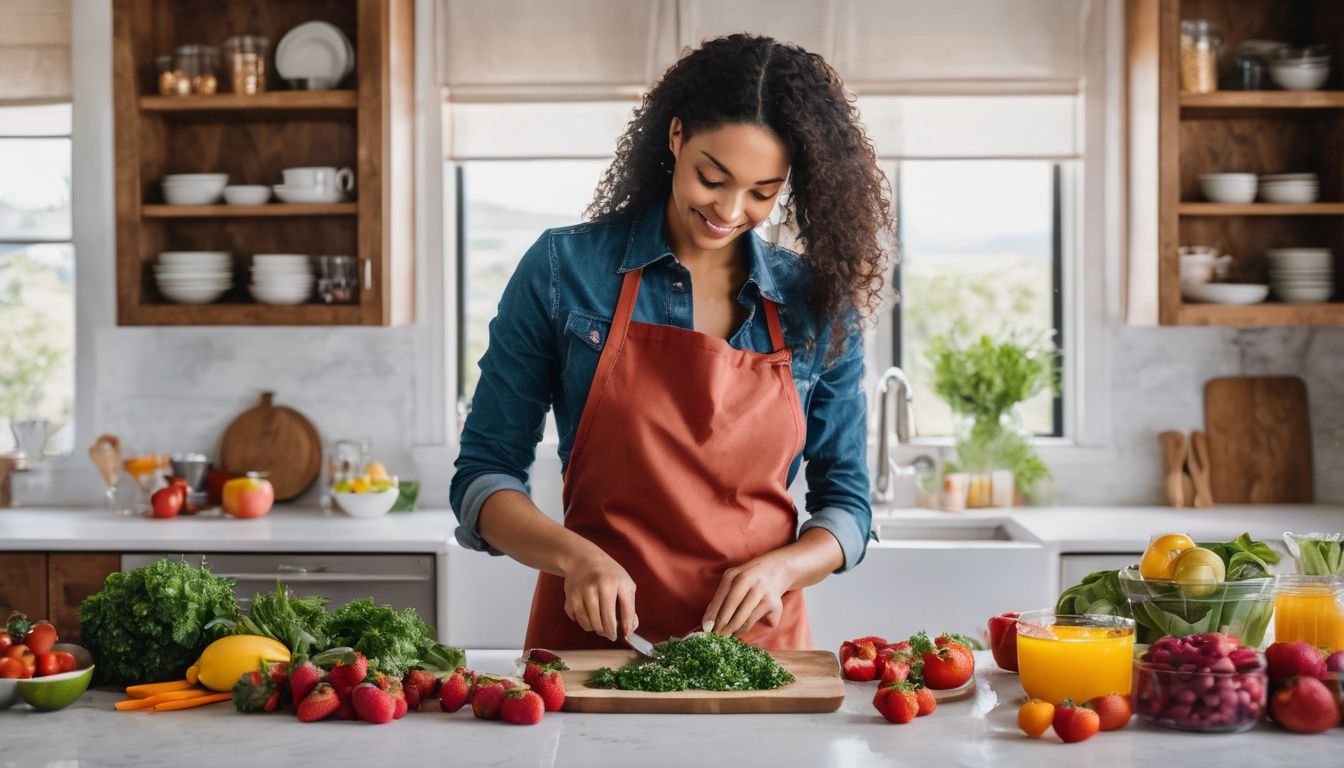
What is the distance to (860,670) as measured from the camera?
6.36 feet

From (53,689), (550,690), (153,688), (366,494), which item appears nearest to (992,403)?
(366,494)

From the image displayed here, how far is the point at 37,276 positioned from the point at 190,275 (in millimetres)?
839

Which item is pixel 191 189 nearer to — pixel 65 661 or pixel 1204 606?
pixel 65 661

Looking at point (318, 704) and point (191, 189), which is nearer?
point (318, 704)

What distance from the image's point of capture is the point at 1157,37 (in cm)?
376

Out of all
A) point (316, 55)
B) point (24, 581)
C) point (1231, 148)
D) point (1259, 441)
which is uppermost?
point (316, 55)

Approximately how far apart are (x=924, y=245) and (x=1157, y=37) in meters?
0.99

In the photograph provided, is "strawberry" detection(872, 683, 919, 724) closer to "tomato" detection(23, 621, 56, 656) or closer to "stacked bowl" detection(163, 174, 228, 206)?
"tomato" detection(23, 621, 56, 656)

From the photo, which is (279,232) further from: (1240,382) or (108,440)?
(1240,382)

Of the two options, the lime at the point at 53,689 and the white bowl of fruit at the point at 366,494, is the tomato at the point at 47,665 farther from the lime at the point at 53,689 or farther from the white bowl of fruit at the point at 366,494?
the white bowl of fruit at the point at 366,494

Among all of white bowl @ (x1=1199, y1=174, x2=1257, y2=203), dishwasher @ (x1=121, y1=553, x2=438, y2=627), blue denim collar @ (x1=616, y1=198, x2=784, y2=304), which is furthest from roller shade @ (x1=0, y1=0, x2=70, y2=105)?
white bowl @ (x1=1199, y1=174, x2=1257, y2=203)

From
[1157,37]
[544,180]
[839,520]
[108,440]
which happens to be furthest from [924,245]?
[108,440]

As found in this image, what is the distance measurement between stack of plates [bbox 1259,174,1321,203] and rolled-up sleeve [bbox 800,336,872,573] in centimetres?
217

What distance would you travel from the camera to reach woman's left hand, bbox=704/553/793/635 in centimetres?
200
